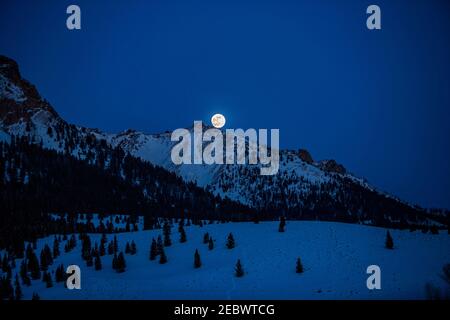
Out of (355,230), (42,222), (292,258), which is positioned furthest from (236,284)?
(42,222)

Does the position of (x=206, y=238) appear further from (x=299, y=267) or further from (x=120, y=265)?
(x=299, y=267)

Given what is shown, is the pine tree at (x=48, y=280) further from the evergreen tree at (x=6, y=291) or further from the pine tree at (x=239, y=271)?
the pine tree at (x=239, y=271)

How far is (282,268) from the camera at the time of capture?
192 feet

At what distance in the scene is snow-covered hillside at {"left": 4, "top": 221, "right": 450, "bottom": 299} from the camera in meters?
48.6

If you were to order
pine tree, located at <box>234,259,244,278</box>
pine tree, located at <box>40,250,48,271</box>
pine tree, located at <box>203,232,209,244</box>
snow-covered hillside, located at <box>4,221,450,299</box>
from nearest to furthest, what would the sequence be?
snow-covered hillside, located at <box>4,221,450,299</box> < pine tree, located at <box>234,259,244,278</box> < pine tree, located at <box>40,250,48,271</box> < pine tree, located at <box>203,232,209,244</box>

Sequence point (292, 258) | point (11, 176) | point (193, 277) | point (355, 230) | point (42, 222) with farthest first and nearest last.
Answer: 1. point (11, 176)
2. point (42, 222)
3. point (355, 230)
4. point (292, 258)
5. point (193, 277)

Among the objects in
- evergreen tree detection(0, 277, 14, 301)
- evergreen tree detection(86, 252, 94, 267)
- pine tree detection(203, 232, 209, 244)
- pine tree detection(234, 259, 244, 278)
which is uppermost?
pine tree detection(203, 232, 209, 244)

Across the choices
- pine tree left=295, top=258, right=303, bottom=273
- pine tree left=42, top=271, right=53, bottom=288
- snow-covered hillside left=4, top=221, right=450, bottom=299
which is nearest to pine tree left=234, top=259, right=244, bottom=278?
snow-covered hillside left=4, top=221, right=450, bottom=299

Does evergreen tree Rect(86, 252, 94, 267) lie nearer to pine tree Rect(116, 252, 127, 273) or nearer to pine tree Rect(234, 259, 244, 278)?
pine tree Rect(116, 252, 127, 273)

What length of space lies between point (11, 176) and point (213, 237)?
152 meters

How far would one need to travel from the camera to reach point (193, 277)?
188 ft

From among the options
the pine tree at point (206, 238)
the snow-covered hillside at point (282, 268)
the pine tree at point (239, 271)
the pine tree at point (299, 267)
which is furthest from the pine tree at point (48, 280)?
the pine tree at point (299, 267)

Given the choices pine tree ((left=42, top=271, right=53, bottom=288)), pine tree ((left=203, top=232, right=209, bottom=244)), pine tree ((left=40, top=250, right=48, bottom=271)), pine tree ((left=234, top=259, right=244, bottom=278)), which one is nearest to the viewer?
pine tree ((left=234, top=259, right=244, bottom=278))
